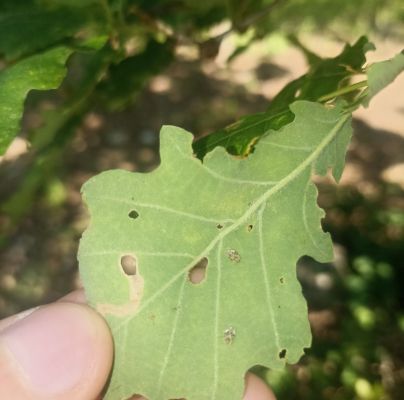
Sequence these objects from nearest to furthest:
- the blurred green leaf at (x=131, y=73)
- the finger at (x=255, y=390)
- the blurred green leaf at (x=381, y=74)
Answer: the blurred green leaf at (x=381, y=74), the finger at (x=255, y=390), the blurred green leaf at (x=131, y=73)

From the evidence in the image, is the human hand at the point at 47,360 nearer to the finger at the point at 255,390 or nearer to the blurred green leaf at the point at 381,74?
the finger at the point at 255,390

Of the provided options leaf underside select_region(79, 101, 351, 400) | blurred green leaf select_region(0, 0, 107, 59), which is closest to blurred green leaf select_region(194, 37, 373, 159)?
leaf underside select_region(79, 101, 351, 400)

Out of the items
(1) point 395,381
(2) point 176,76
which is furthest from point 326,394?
(2) point 176,76

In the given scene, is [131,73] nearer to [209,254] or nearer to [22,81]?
[22,81]

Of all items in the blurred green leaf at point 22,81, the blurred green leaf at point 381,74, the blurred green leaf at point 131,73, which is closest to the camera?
the blurred green leaf at point 381,74

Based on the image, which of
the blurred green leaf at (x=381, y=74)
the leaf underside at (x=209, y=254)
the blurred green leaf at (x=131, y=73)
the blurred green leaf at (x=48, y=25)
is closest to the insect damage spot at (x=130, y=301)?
the leaf underside at (x=209, y=254)

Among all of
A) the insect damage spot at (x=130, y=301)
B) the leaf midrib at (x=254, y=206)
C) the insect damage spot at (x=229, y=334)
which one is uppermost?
the leaf midrib at (x=254, y=206)

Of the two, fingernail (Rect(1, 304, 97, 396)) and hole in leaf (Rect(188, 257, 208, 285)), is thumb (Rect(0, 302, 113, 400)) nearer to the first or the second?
fingernail (Rect(1, 304, 97, 396))

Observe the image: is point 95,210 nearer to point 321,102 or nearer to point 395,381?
point 321,102
